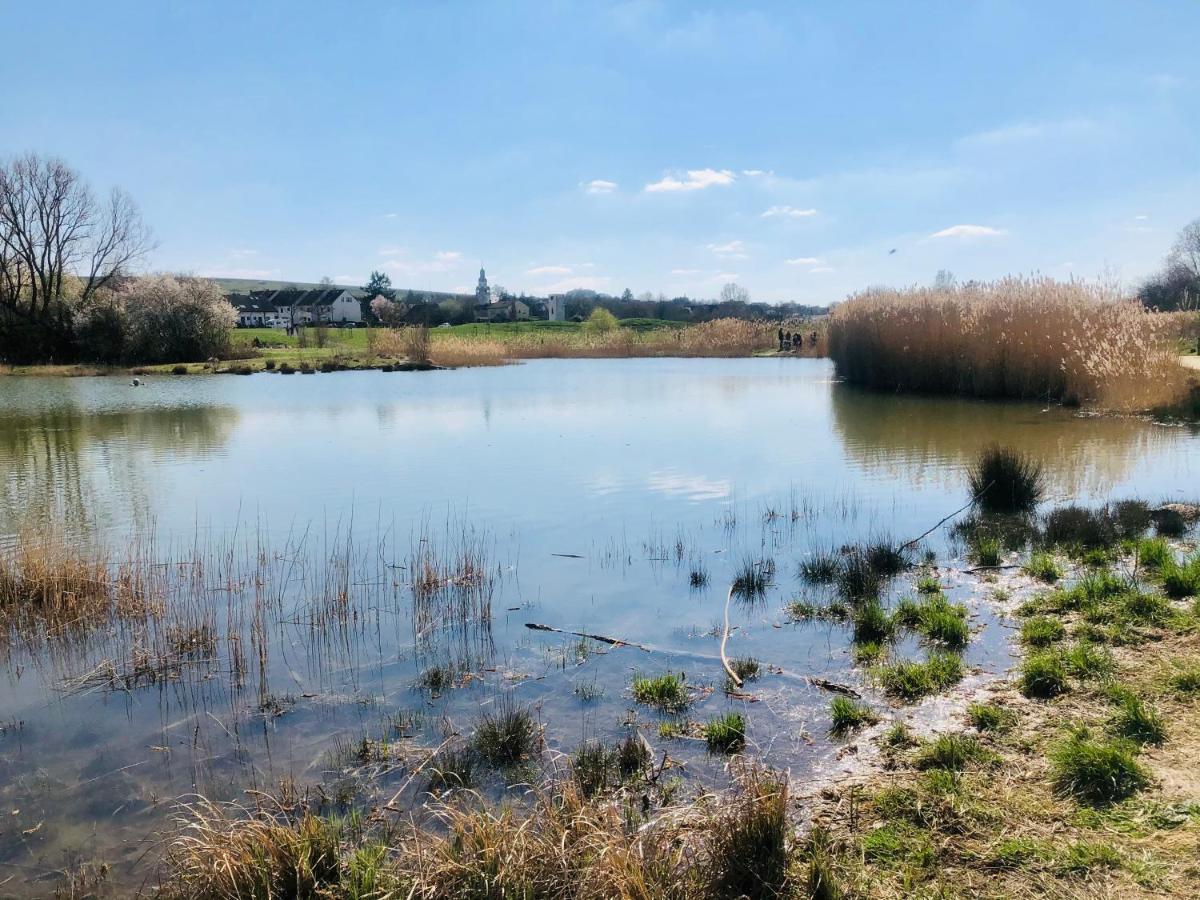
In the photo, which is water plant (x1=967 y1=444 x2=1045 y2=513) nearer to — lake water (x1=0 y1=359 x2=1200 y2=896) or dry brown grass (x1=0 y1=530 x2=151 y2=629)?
lake water (x1=0 y1=359 x2=1200 y2=896)

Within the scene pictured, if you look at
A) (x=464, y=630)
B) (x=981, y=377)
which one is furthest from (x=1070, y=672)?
(x=981, y=377)

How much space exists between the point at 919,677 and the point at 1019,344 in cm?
2020

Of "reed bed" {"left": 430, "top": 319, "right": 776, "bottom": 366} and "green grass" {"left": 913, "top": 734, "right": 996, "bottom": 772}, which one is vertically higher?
"reed bed" {"left": 430, "top": 319, "right": 776, "bottom": 366}

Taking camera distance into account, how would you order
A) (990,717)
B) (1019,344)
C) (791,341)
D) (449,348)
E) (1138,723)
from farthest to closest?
(791,341), (449,348), (1019,344), (990,717), (1138,723)

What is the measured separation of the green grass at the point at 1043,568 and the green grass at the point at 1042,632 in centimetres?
142

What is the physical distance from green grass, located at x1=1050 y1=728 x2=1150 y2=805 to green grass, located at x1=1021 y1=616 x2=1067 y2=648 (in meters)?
1.84

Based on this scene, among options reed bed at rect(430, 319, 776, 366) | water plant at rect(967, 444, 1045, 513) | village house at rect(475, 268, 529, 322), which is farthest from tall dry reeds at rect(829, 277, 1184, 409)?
village house at rect(475, 268, 529, 322)

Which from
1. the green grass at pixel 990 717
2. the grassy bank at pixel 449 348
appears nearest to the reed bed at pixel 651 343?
the grassy bank at pixel 449 348

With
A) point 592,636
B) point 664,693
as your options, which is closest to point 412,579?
point 592,636

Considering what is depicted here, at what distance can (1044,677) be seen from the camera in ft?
17.0

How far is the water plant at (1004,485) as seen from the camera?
10.8 metres

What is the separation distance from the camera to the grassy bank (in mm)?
46438

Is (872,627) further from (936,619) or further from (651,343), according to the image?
(651,343)

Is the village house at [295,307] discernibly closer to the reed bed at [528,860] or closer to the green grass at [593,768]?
Result: the green grass at [593,768]
